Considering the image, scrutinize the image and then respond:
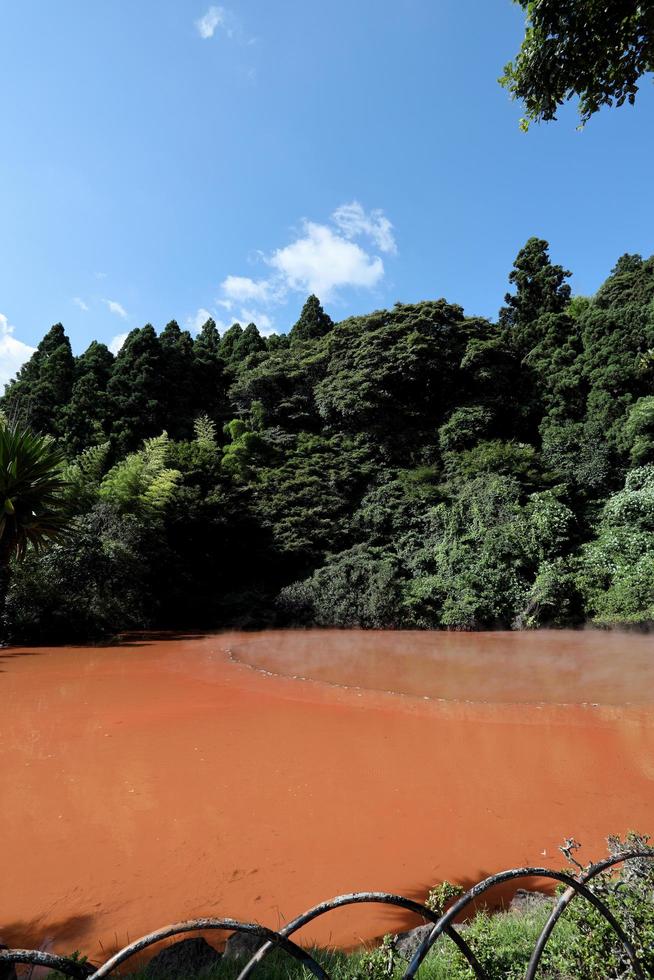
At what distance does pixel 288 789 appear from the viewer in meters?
4.29

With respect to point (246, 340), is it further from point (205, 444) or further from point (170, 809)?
point (170, 809)

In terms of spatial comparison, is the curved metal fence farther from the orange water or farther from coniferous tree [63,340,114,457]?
coniferous tree [63,340,114,457]

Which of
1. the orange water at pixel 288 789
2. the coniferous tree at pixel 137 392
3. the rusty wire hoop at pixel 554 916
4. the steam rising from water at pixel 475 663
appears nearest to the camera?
the rusty wire hoop at pixel 554 916

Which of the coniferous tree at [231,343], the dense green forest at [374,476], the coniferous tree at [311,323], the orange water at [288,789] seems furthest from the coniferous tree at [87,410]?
the orange water at [288,789]

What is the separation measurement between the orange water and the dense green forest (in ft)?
21.4

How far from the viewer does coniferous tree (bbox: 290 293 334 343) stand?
108 feet

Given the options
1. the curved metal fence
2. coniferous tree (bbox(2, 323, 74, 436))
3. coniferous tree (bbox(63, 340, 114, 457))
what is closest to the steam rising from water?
the curved metal fence

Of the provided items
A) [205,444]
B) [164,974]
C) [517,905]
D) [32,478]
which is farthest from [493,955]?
[205,444]

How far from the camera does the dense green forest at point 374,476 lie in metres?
14.7

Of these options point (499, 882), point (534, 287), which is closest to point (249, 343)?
point (534, 287)

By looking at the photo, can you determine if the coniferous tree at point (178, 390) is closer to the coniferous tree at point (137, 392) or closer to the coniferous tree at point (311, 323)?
the coniferous tree at point (137, 392)

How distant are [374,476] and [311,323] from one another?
16181mm

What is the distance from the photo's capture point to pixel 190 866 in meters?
3.24

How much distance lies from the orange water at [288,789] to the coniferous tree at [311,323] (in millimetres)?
27346
